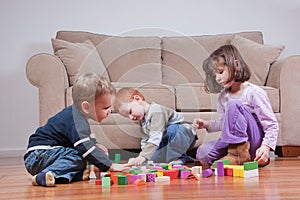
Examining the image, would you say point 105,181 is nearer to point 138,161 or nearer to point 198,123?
point 138,161

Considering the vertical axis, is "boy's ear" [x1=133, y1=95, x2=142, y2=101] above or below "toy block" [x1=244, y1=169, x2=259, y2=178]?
above

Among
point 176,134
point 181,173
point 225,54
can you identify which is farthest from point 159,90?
point 181,173

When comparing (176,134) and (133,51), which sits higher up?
(133,51)

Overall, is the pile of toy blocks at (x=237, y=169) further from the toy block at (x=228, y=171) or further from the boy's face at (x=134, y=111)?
the boy's face at (x=134, y=111)

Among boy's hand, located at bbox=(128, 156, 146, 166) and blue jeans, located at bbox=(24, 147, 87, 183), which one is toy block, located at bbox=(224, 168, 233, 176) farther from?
blue jeans, located at bbox=(24, 147, 87, 183)

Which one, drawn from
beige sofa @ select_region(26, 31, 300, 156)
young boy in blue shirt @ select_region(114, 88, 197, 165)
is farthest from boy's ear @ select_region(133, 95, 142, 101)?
beige sofa @ select_region(26, 31, 300, 156)

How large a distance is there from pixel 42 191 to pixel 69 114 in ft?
1.16

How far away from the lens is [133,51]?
10.9 feet

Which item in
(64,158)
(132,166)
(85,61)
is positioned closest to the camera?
(64,158)

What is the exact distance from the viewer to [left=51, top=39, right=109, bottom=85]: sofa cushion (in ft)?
9.48

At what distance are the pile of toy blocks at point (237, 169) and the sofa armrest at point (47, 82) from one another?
109 centimetres

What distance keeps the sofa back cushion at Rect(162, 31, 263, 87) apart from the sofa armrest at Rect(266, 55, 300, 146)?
0.56 meters

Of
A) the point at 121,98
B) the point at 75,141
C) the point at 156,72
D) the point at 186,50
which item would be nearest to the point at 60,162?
the point at 75,141

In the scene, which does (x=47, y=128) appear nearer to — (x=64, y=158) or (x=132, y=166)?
(x=64, y=158)
